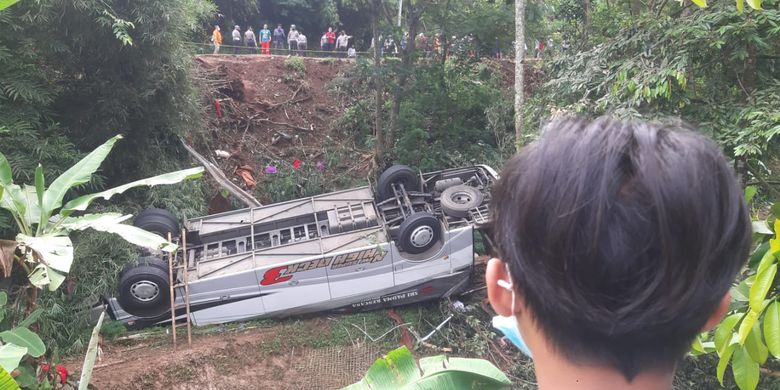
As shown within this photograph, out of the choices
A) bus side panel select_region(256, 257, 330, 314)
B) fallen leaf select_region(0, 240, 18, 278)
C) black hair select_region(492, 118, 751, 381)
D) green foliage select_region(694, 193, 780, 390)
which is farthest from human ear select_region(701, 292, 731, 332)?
bus side panel select_region(256, 257, 330, 314)

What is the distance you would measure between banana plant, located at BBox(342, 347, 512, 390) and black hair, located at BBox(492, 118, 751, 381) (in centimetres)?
88

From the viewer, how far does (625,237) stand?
0.89m

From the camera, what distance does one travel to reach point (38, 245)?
10.0 ft

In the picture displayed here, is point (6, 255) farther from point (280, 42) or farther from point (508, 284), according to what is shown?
point (280, 42)

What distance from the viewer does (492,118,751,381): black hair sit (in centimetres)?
89

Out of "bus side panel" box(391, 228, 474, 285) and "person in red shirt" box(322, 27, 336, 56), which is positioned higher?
"person in red shirt" box(322, 27, 336, 56)

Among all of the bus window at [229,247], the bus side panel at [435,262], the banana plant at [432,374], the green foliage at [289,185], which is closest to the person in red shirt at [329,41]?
the green foliage at [289,185]

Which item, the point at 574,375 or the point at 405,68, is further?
the point at 405,68

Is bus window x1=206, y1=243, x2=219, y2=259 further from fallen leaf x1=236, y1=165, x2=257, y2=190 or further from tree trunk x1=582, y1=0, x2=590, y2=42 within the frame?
tree trunk x1=582, y1=0, x2=590, y2=42

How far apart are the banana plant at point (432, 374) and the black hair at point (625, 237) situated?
883 mm

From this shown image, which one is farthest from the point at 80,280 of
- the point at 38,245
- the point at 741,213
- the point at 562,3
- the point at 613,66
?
the point at 562,3

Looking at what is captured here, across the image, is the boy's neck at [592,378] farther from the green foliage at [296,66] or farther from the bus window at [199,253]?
the green foliage at [296,66]

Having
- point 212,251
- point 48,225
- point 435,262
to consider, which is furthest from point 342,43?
point 48,225

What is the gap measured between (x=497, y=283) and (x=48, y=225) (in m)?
3.44
